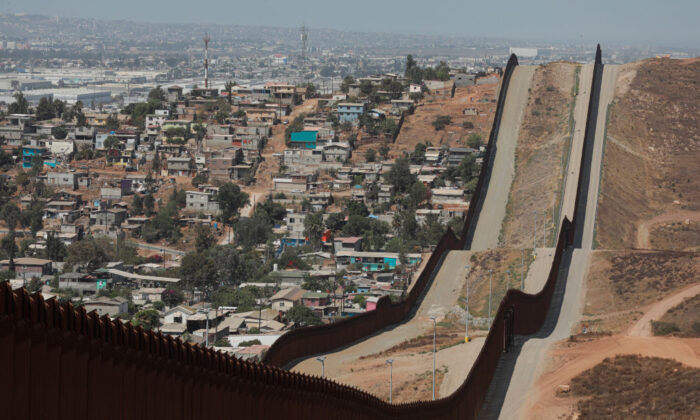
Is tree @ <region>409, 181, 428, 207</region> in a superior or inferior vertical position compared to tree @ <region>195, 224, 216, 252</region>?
superior

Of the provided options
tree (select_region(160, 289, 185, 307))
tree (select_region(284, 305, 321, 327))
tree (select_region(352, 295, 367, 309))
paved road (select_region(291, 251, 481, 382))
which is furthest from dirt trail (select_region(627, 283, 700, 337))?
tree (select_region(160, 289, 185, 307))

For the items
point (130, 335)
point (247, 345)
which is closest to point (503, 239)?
point (247, 345)

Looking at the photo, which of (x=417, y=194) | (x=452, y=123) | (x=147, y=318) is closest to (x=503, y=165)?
(x=417, y=194)

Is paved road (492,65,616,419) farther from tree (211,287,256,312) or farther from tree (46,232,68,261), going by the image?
tree (46,232,68,261)

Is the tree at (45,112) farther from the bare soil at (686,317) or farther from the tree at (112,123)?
the bare soil at (686,317)

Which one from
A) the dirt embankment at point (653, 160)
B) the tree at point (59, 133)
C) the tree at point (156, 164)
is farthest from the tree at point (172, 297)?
the tree at point (59, 133)

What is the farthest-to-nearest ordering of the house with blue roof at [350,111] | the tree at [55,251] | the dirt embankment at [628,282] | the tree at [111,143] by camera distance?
the house with blue roof at [350,111] < the tree at [111,143] < the tree at [55,251] < the dirt embankment at [628,282]

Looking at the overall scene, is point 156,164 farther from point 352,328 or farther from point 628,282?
point 352,328
